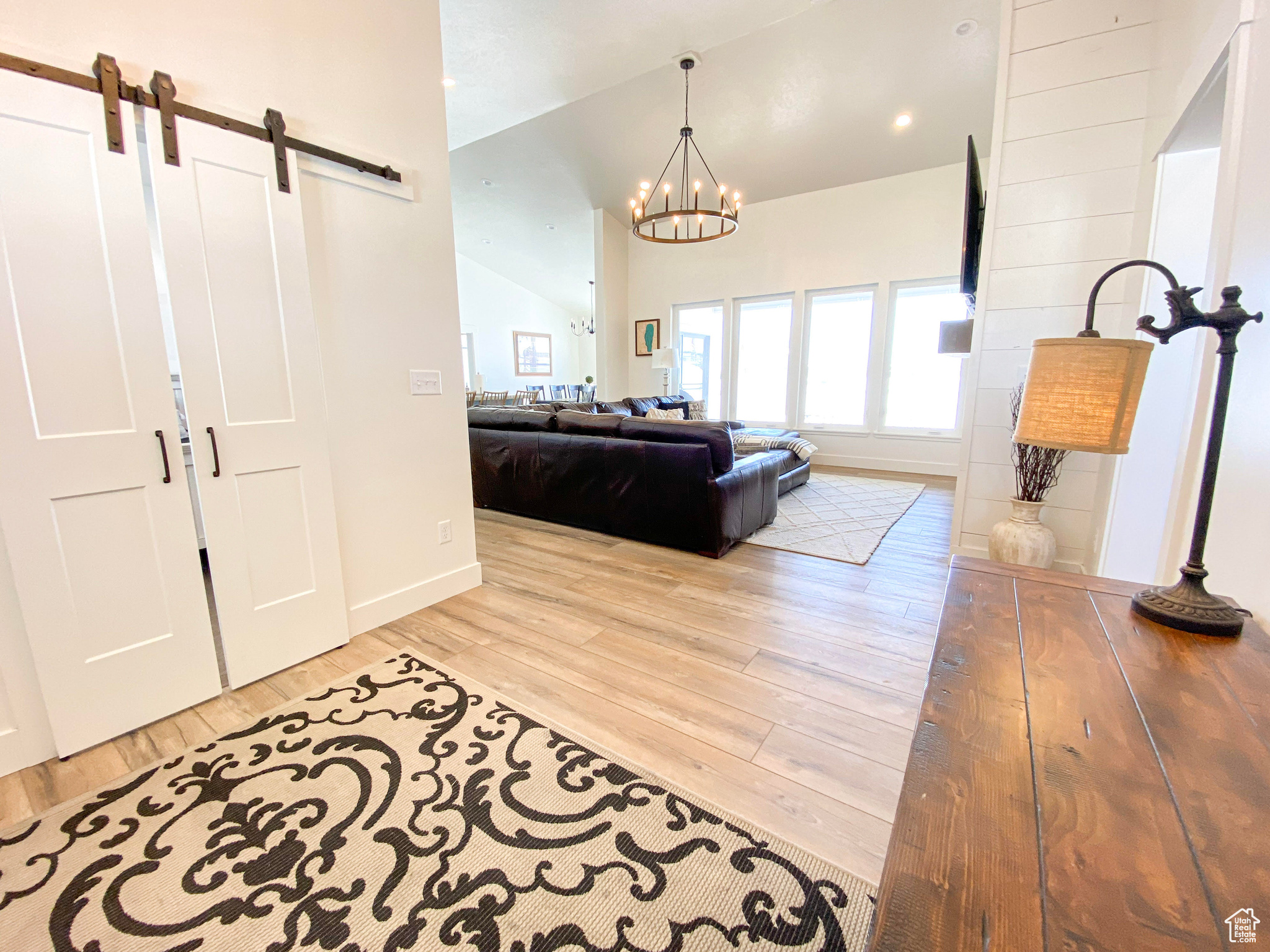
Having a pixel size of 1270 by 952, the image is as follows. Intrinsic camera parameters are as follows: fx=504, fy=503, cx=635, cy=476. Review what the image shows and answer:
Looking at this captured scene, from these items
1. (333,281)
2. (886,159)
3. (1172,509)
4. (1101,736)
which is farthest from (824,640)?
(886,159)

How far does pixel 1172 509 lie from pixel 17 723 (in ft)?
12.5

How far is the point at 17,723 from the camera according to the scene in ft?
5.08

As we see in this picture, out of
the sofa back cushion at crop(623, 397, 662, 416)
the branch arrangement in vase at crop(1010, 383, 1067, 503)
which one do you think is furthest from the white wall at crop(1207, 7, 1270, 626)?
the sofa back cushion at crop(623, 397, 662, 416)

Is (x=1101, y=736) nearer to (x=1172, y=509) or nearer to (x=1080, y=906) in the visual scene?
(x=1080, y=906)

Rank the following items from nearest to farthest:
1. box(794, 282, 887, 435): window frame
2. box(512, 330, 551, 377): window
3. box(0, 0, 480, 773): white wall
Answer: box(0, 0, 480, 773): white wall → box(794, 282, 887, 435): window frame → box(512, 330, 551, 377): window

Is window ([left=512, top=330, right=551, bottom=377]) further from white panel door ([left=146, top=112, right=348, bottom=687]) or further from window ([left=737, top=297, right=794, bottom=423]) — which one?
white panel door ([left=146, top=112, right=348, bottom=687])

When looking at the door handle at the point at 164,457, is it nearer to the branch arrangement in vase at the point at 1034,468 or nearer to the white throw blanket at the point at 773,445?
the branch arrangement in vase at the point at 1034,468

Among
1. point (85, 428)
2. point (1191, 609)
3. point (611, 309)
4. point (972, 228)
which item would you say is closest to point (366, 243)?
point (85, 428)

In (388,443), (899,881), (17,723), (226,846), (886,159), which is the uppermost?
(886,159)

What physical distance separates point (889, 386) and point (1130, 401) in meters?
5.91

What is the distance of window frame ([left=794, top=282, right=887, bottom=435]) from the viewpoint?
20.4 feet

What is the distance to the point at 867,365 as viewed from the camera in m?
6.43

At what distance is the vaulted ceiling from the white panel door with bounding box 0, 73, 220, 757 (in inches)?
97.3

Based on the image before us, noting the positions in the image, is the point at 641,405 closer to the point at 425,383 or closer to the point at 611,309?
the point at 611,309
